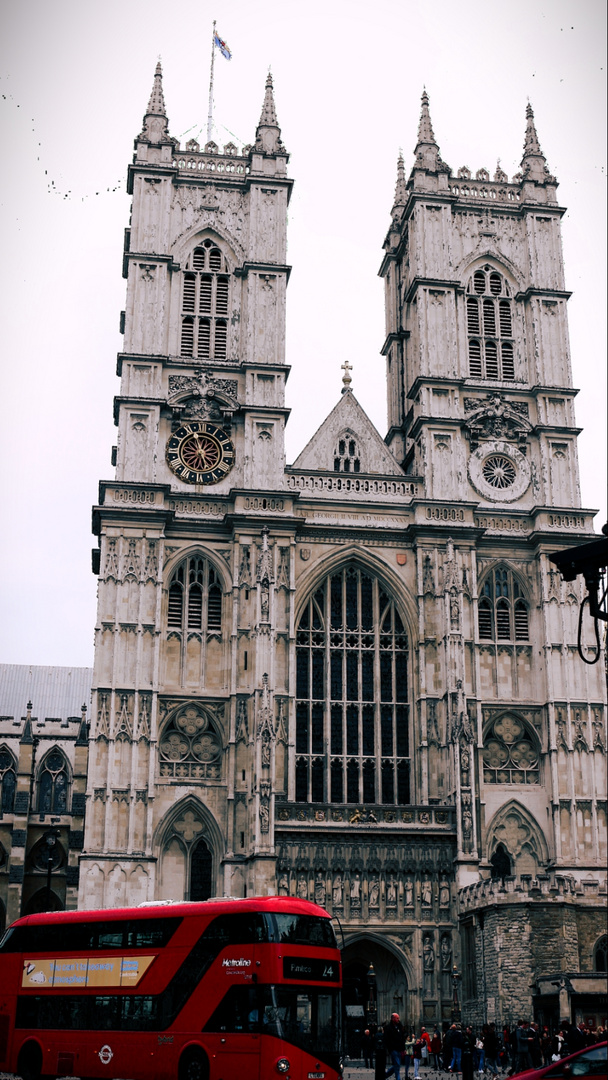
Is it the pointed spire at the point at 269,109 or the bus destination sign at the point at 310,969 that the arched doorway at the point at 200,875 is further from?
the pointed spire at the point at 269,109

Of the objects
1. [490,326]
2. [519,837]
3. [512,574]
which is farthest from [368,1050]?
[490,326]

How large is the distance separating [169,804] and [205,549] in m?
9.06

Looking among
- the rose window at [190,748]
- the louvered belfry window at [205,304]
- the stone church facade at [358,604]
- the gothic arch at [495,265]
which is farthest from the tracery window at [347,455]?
the rose window at [190,748]

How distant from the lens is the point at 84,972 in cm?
2281

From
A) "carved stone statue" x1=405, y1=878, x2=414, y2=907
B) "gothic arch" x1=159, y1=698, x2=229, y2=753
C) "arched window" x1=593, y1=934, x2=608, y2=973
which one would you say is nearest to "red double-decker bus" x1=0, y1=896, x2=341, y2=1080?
"arched window" x1=593, y1=934, x2=608, y2=973

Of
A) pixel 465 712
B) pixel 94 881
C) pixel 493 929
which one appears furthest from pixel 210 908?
pixel 465 712

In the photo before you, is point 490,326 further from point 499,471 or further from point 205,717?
point 205,717

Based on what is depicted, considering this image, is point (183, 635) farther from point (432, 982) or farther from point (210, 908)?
point (210, 908)

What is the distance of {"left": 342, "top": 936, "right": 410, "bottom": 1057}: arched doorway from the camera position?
38.5 metres

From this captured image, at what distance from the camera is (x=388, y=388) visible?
54.3 m

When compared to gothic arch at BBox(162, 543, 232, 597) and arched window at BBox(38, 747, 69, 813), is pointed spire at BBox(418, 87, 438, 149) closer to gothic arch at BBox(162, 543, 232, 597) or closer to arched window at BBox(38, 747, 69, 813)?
gothic arch at BBox(162, 543, 232, 597)

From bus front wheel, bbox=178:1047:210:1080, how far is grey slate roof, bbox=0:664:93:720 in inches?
1764

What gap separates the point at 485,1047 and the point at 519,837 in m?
15.0

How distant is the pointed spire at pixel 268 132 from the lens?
50.6 m
